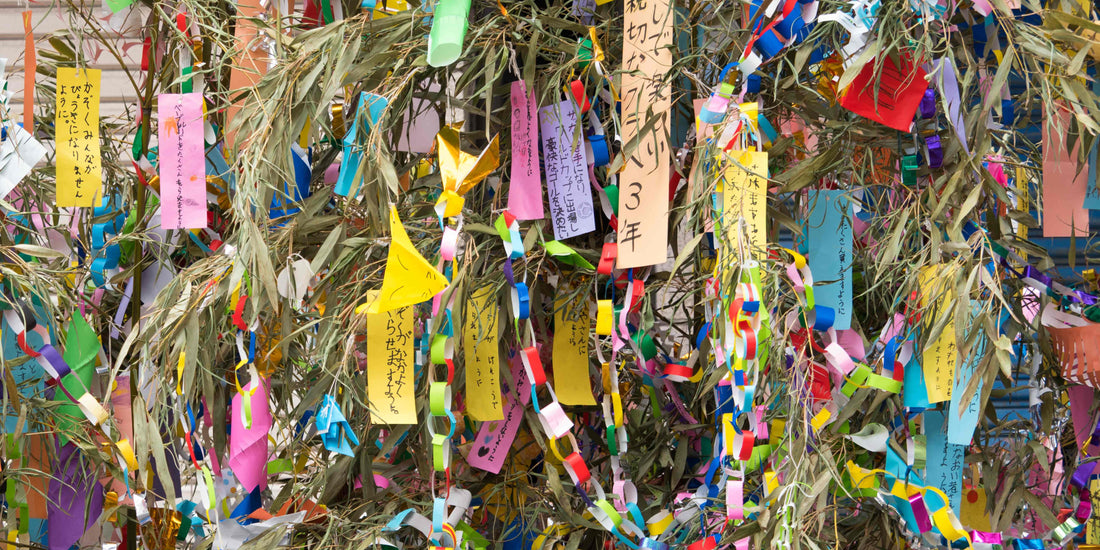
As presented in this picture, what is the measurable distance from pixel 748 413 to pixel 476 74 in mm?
446

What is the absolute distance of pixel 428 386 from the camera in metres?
1.05

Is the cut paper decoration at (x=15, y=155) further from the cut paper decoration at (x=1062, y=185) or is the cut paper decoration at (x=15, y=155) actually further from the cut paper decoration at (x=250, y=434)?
the cut paper decoration at (x=1062, y=185)

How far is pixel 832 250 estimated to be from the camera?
1080mm

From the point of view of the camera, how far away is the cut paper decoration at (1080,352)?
1044 mm

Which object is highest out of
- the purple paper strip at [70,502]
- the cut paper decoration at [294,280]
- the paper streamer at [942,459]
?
the cut paper decoration at [294,280]

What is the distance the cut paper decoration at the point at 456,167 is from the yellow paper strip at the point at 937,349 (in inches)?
17.7

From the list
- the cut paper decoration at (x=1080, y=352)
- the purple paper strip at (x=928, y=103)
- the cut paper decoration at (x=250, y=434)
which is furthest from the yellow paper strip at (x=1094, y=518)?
the cut paper decoration at (x=250, y=434)

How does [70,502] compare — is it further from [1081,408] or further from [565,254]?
[1081,408]

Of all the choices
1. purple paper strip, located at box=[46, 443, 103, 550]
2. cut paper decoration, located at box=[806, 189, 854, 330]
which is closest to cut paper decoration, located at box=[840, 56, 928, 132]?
cut paper decoration, located at box=[806, 189, 854, 330]

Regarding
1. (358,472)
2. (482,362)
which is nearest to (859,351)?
(482,362)

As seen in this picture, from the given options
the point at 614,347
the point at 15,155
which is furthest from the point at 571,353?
the point at 15,155

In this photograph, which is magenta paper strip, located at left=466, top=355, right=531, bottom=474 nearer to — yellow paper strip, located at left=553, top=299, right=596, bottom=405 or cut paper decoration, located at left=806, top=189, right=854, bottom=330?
yellow paper strip, located at left=553, top=299, right=596, bottom=405

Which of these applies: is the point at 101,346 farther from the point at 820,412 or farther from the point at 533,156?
the point at 820,412

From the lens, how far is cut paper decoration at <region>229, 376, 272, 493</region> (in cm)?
107
